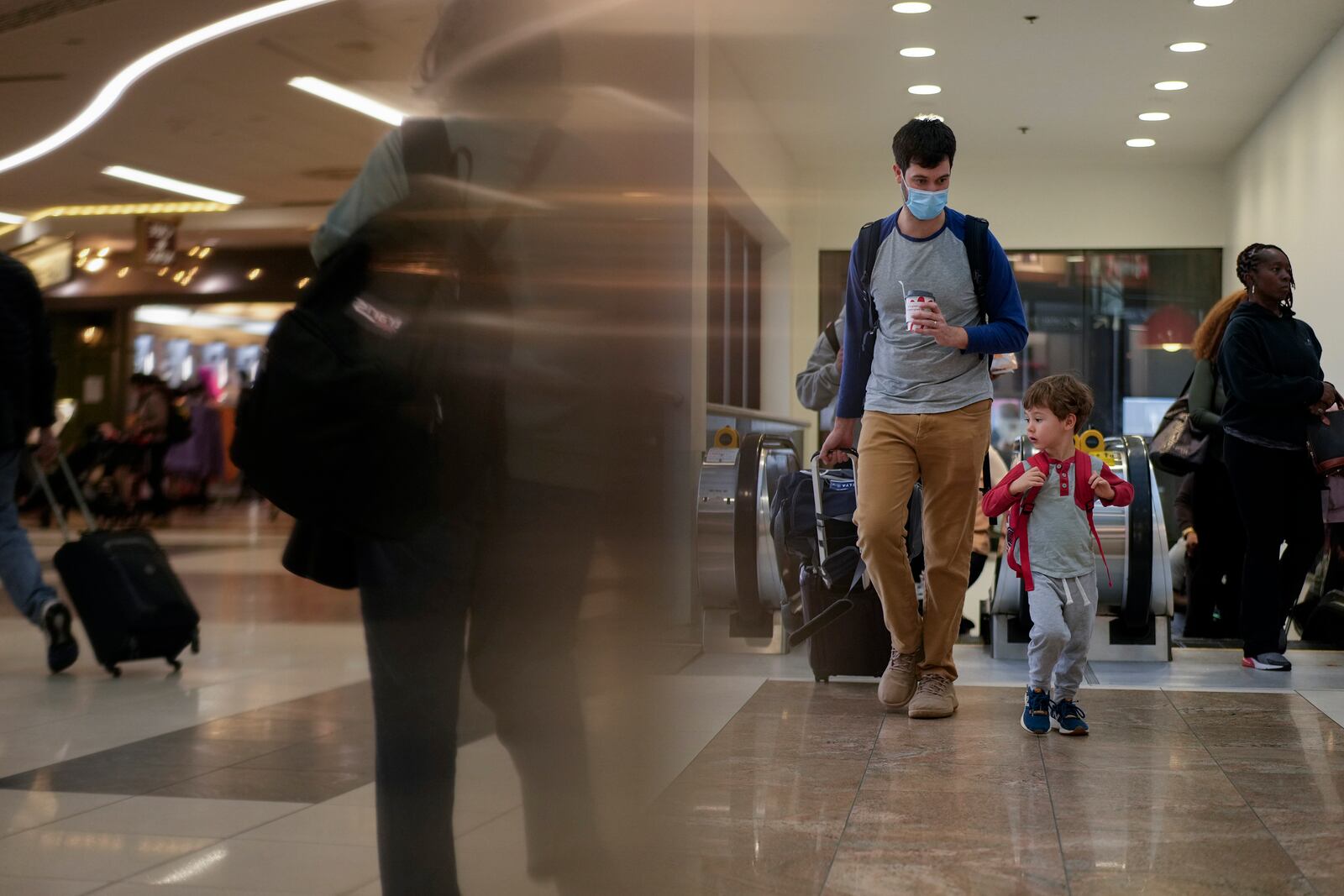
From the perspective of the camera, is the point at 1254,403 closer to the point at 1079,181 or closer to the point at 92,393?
the point at 92,393

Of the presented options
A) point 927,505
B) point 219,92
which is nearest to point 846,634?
point 927,505

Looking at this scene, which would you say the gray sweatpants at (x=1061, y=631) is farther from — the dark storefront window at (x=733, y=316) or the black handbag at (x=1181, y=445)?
the dark storefront window at (x=733, y=316)

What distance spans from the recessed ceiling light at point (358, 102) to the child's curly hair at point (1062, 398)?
298 centimetres

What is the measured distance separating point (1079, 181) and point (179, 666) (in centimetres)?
1176

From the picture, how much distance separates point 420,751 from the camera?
0.94 m

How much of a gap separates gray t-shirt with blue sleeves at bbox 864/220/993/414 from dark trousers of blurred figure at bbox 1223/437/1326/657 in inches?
55.6

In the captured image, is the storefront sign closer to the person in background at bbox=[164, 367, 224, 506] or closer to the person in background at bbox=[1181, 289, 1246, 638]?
the person in background at bbox=[164, 367, 224, 506]

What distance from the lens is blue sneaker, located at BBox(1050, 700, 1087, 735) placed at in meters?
3.41

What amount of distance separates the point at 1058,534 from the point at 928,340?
2.00ft

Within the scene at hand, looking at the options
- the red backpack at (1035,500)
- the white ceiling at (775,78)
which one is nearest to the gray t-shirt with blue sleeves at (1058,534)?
the red backpack at (1035,500)

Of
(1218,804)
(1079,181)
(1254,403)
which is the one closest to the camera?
(1218,804)

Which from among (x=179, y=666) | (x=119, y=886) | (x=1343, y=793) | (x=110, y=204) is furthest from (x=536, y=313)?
(x=1343, y=793)

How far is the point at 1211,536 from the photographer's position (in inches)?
226

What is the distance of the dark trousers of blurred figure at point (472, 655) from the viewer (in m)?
0.90
